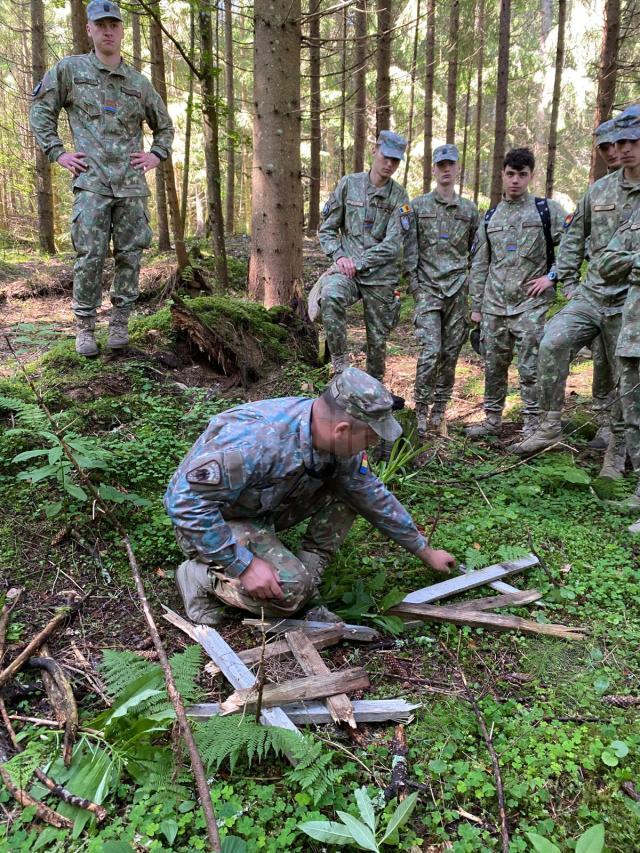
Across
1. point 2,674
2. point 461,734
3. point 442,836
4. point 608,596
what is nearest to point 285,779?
point 442,836

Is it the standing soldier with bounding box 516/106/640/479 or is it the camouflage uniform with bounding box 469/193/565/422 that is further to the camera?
the camouflage uniform with bounding box 469/193/565/422

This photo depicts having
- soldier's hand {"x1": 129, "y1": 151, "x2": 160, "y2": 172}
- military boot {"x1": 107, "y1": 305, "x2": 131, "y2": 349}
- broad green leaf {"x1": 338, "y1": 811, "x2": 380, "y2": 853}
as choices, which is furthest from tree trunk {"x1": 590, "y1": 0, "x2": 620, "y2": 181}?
broad green leaf {"x1": 338, "y1": 811, "x2": 380, "y2": 853}

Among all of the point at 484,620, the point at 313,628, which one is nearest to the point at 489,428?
the point at 484,620

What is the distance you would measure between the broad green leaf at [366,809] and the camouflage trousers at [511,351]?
3.97 metres

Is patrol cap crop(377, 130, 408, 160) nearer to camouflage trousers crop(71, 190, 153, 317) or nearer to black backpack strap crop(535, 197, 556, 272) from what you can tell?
black backpack strap crop(535, 197, 556, 272)

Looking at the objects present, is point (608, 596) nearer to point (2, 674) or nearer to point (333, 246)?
point (2, 674)

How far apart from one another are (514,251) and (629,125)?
51.7 inches

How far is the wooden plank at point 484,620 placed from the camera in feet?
9.29

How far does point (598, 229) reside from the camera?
4.48 meters

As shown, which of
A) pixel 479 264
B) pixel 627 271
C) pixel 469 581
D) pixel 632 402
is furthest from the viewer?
pixel 479 264

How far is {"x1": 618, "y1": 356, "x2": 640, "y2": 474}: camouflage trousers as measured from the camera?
4156 mm

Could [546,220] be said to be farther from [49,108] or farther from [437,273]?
[49,108]

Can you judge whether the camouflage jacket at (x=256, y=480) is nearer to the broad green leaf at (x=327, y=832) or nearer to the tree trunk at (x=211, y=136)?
the broad green leaf at (x=327, y=832)

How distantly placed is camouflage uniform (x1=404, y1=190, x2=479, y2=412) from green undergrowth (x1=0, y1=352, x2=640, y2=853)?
132cm
